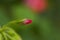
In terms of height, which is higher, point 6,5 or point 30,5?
point 6,5

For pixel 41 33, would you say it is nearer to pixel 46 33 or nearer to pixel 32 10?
pixel 46 33

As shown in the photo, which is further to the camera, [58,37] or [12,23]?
[58,37]

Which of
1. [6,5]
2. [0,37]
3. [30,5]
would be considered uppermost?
[6,5]

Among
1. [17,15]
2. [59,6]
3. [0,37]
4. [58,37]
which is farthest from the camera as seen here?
[59,6]

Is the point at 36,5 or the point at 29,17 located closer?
the point at 29,17

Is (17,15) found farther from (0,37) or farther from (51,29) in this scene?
(0,37)

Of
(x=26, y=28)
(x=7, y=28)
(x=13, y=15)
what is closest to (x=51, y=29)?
(x=26, y=28)

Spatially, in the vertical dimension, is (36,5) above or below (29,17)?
above

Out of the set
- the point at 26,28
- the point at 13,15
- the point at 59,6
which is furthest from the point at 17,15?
the point at 59,6

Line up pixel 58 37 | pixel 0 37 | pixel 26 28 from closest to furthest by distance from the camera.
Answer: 1. pixel 0 37
2. pixel 26 28
3. pixel 58 37
